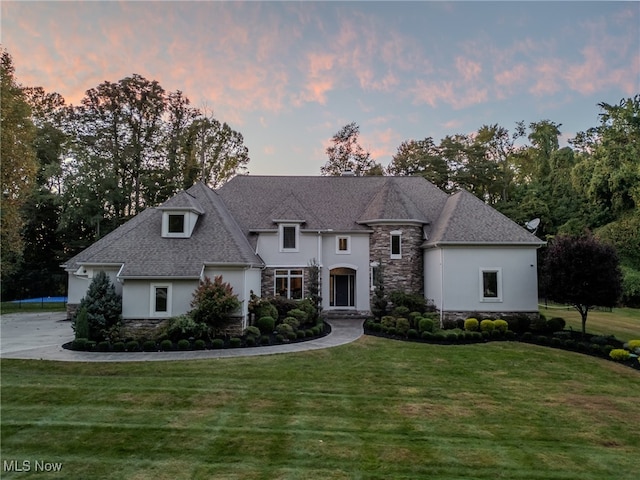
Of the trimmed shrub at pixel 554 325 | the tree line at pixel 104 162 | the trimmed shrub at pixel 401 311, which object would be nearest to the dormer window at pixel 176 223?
the trimmed shrub at pixel 401 311

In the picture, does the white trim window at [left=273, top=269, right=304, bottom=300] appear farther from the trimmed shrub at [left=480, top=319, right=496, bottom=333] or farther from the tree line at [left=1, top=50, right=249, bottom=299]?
the tree line at [left=1, top=50, right=249, bottom=299]

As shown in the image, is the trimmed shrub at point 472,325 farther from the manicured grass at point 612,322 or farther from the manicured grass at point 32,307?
the manicured grass at point 32,307

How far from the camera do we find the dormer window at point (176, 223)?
16.2m

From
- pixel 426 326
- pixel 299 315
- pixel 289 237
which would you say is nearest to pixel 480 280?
pixel 426 326

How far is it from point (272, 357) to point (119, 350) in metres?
5.50

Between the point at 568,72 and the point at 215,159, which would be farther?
the point at 215,159

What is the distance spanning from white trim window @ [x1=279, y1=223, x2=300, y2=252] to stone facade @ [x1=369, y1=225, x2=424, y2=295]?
443 cm

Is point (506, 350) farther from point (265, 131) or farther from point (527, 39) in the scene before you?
point (265, 131)

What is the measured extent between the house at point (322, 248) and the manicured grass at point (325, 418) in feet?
15.2

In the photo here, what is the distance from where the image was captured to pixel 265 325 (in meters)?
15.1

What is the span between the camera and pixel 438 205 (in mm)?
21969

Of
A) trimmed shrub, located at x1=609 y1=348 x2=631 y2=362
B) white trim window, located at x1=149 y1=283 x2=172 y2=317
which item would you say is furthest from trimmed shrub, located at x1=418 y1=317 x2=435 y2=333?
white trim window, located at x1=149 y1=283 x2=172 y2=317

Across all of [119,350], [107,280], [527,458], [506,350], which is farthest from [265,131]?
[527,458]

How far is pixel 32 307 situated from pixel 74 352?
1878 centimetres
